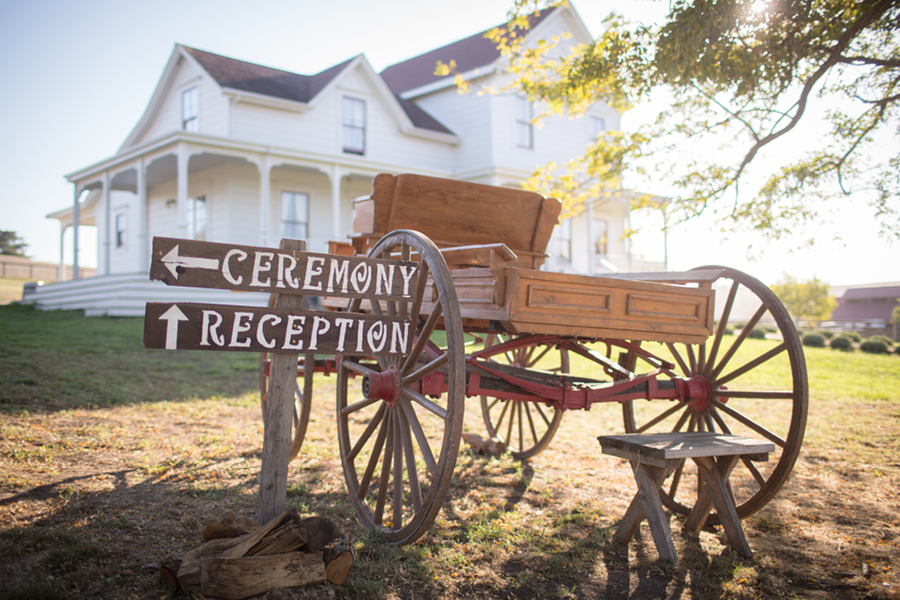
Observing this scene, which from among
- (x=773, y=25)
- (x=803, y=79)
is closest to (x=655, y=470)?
(x=773, y=25)

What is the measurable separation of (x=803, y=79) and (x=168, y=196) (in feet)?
61.5

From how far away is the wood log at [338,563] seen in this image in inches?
116

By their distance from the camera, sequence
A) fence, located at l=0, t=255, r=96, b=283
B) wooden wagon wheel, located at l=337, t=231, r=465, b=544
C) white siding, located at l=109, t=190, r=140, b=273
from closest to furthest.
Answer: wooden wagon wheel, located at l=337, t=231, r=465, b=544 < white siding, located at l=109, t=190, r=140, b=273 < fence, located at l=0, t=255, r=96, b=283

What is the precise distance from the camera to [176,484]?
4.39 meters

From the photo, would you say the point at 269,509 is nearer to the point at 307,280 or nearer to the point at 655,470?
the point at 307,280

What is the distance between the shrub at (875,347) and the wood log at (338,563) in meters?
16.8

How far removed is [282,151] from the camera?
1723 cm

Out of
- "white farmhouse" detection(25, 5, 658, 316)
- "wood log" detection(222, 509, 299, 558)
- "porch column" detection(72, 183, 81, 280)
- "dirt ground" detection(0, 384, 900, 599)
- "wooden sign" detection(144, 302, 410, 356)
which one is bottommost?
"dirt ground" detection(0, 384, 900, 599)

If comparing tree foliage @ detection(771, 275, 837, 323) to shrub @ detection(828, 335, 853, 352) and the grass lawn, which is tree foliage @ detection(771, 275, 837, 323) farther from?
the grass lawn

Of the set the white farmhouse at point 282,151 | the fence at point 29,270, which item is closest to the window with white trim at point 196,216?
the white farmhouse at point 282,151

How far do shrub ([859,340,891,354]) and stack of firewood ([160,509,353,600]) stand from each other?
16835 mm

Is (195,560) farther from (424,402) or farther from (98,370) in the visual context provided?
(98,370)

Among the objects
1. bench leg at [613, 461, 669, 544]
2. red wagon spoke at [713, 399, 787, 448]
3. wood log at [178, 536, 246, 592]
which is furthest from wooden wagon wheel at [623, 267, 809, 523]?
wood log at [178, 536, 246, 592]

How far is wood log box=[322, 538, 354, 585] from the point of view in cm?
294
